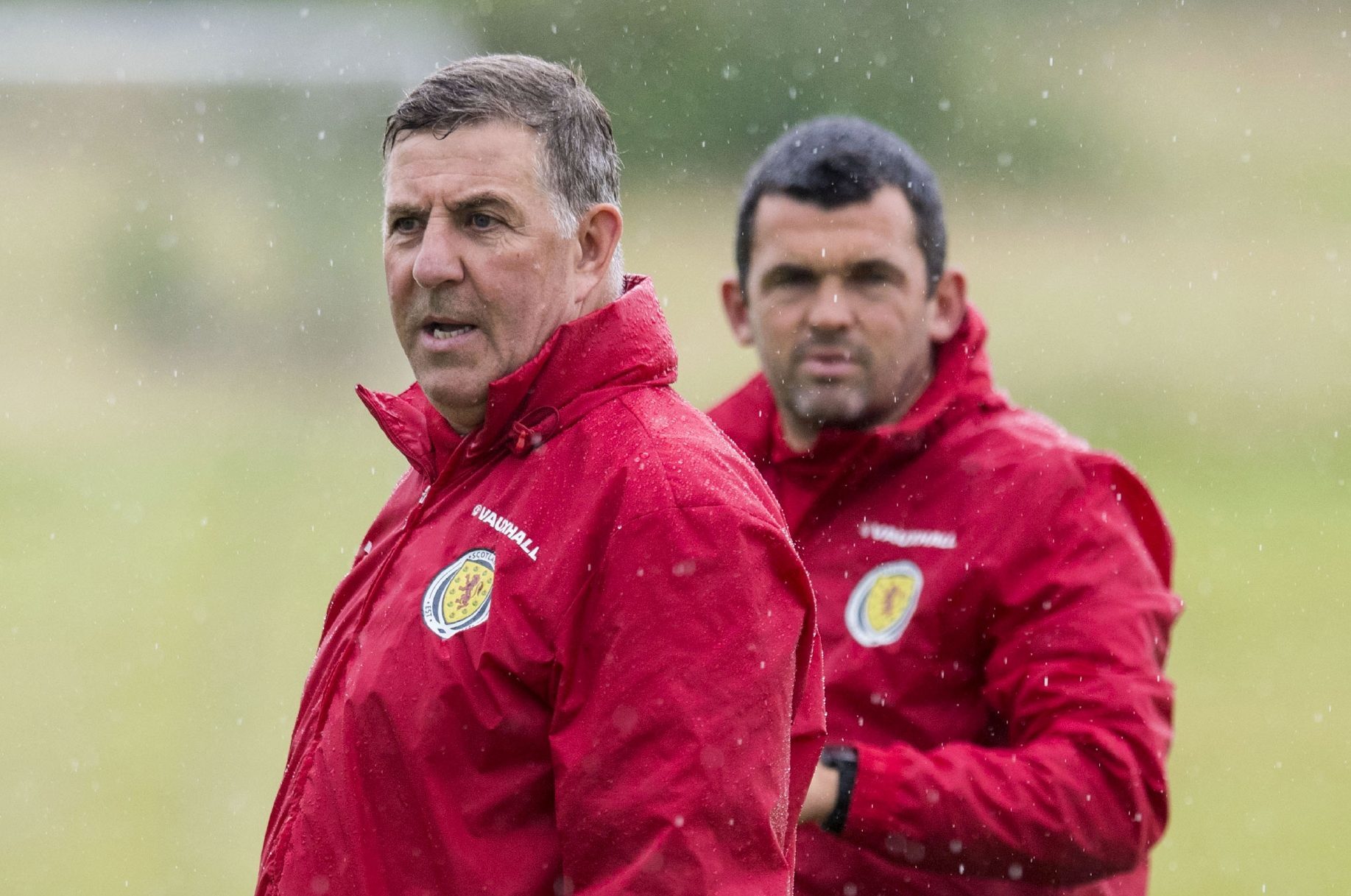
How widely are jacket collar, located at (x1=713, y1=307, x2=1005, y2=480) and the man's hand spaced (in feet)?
1.84

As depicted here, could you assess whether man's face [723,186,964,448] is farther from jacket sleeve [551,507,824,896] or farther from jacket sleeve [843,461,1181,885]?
jacket sleeve [551,507,824,896]

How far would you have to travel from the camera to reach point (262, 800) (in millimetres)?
9938

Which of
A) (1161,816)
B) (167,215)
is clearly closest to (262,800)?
(1161,816)

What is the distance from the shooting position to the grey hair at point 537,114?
6.81 feet

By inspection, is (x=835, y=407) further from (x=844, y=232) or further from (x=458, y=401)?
(x=458, y=401)

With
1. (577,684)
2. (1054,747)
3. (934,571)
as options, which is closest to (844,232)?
(934,571)

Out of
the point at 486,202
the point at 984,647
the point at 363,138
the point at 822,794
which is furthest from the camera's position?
the point at 363,138

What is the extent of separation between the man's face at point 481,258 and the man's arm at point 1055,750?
0.87 meters

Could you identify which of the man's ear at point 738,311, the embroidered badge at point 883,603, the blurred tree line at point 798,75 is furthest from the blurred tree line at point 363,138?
the embroidered badge at point 883,603

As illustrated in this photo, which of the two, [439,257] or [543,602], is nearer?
[543,602]

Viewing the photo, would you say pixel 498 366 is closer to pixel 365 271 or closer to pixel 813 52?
pixel 365 271

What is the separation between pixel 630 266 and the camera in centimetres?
2514

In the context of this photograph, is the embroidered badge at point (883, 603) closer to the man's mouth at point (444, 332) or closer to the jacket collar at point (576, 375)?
the jacket collar at point (576, 375)

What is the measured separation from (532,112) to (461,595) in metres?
0.58
